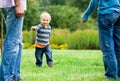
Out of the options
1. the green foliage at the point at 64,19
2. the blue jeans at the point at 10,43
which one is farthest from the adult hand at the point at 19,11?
the green foliage at the point at 64,19

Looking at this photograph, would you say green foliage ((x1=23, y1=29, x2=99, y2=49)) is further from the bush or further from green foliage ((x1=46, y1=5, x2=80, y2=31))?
green foliage ((x1=46, y1=5, x2=80, y2=31))

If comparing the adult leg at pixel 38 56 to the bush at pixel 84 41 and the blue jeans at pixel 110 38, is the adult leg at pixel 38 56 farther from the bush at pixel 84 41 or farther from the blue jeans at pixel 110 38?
the bush at pixel 84 41

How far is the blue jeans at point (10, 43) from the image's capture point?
229 inches

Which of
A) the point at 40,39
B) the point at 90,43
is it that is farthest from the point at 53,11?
the point at 40,39

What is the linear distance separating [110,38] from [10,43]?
4.74ft

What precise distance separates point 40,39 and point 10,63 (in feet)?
11.5

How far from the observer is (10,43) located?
5.86m

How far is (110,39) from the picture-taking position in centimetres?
641

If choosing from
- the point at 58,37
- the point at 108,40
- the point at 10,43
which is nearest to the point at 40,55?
the point at 108,40

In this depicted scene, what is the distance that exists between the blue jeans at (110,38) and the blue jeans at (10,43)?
1.20m

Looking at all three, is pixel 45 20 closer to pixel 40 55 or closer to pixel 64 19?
pixel 40 55

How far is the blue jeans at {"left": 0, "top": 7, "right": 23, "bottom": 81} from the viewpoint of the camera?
5816 millimetres

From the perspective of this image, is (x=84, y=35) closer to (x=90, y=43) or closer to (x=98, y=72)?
(x=90, y=43)

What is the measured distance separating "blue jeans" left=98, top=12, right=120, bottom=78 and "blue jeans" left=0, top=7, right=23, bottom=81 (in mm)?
1202
